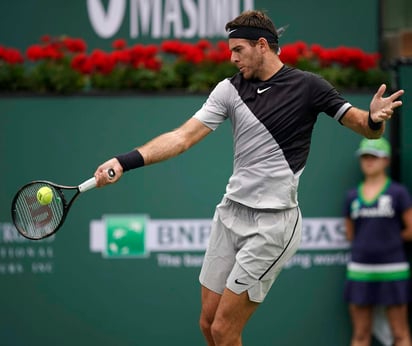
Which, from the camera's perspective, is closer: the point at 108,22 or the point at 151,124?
the point at 151,124

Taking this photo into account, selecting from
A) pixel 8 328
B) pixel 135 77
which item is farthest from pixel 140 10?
pixel 8 328

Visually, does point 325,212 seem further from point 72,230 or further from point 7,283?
point 7,283

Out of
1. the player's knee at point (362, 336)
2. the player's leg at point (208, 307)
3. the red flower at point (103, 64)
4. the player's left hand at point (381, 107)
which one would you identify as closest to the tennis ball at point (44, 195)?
the player's leg at point (208, 307)

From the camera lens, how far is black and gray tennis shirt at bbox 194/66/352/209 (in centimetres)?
543

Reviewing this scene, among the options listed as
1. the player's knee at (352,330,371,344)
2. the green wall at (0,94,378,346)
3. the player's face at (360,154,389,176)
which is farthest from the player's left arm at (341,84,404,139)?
the player's knee at (352,330,371,344)

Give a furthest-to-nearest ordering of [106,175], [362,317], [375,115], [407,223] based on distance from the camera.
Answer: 1. [362,317]
2. [407,223]
3. [375,115]
4. [106,175]

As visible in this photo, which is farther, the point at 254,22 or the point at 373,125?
the point at 254,22

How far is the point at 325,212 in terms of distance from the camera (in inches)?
307

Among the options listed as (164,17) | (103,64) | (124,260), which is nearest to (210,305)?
(124,260)

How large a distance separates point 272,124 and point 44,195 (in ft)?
4.02

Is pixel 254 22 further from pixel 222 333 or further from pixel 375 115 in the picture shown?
pixel 222 333

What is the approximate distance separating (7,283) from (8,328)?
34cm

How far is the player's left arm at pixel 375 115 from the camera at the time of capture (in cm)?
511

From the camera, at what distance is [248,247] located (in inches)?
216
